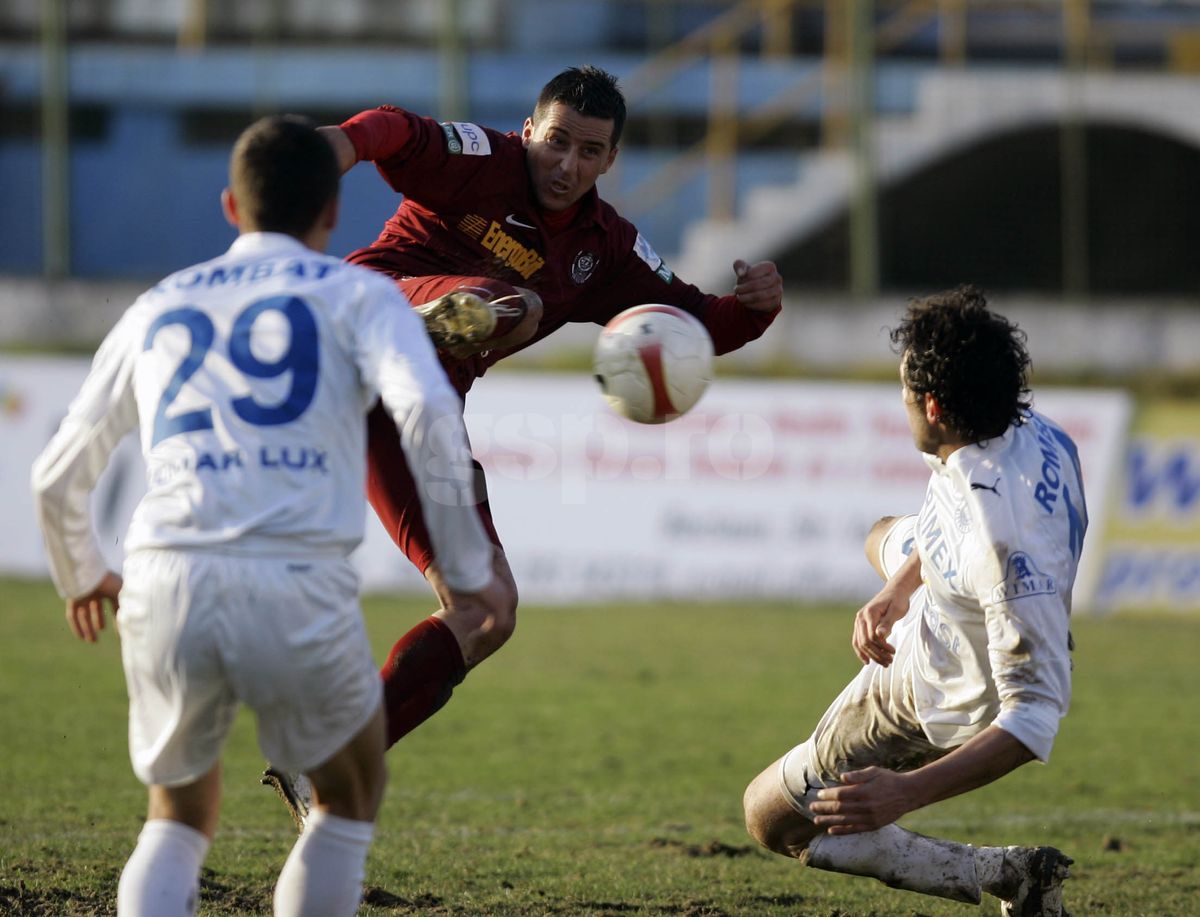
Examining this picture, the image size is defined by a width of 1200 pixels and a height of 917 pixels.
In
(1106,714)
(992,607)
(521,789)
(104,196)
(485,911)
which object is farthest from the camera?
(104,196)

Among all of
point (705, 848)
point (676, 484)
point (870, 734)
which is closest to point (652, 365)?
point (870, 734)

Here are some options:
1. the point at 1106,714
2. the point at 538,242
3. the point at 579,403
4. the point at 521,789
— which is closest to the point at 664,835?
the point at 521,789

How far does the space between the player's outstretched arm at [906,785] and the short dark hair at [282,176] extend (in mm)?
1800

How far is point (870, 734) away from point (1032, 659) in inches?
34.4

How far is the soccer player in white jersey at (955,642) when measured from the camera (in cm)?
379

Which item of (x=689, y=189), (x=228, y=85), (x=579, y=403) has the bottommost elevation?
(x=579, y=403)

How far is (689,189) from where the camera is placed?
Result: 17578 millimetres

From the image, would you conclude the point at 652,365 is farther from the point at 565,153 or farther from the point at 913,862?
the point at 913,862

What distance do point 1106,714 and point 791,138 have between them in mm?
10091

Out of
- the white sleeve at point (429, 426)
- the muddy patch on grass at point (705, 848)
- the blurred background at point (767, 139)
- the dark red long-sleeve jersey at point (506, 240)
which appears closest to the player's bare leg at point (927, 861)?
the muddy patch on grass at point (705, 848)

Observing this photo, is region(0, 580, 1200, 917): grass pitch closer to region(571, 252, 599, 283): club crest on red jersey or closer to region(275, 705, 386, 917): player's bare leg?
region(275, 705, 386, 917): player's bare leg

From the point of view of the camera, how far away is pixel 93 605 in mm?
3635

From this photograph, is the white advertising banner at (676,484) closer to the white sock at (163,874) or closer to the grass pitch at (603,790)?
the grass pitch at (603,790)

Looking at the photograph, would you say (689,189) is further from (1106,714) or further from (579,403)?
(1106,714)
